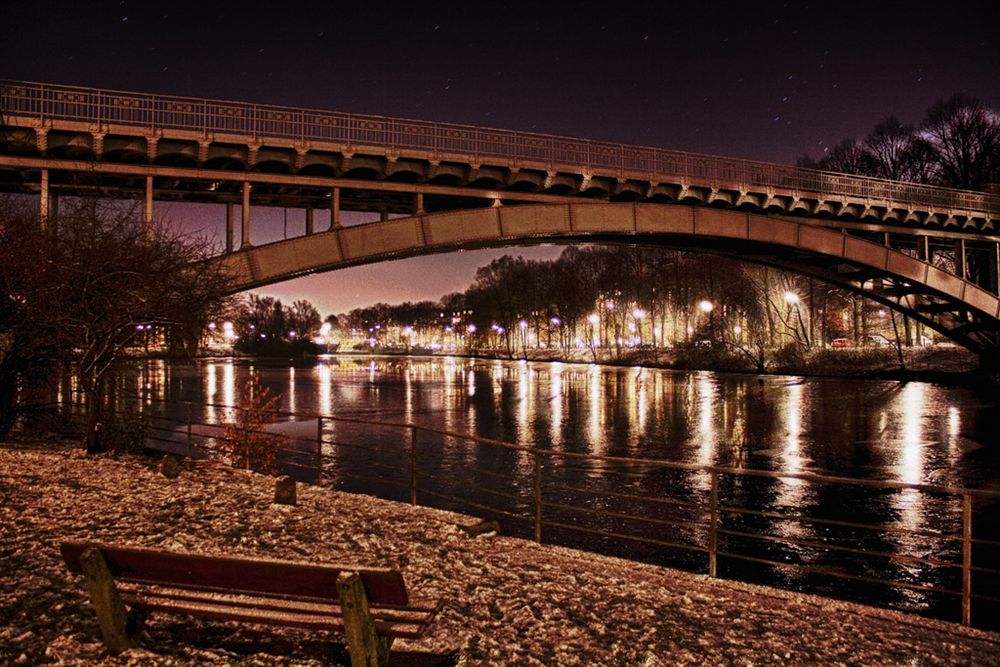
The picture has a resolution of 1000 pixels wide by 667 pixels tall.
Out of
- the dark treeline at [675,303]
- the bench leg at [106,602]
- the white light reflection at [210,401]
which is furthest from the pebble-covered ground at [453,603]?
the dark treeline at [675,303]

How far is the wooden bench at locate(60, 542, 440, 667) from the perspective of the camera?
408 centimetres

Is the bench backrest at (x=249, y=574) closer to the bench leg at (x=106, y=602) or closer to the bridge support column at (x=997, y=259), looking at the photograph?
the bench leg at (x=106, y=602)

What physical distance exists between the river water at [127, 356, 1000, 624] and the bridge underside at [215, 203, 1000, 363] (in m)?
5.37

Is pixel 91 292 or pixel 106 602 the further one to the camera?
pixel 91 292

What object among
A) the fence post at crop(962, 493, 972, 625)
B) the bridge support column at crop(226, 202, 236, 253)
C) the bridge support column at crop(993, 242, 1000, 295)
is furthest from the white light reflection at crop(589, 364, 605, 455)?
the bridge support column at crop(993, 242, 1000, 295)

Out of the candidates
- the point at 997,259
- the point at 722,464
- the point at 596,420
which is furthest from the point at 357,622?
the point at 997,259

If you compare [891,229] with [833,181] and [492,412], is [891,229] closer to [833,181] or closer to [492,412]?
[833,181]

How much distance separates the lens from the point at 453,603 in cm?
600

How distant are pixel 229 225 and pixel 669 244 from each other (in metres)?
19.8

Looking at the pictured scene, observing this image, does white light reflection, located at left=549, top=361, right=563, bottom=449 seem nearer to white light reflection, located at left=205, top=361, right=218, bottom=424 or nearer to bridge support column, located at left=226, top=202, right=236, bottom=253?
white light reflection, located at left=205, top=361, right=218, bottom=424

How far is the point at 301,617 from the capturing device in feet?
13.9

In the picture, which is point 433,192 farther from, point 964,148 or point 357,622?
point 964,148

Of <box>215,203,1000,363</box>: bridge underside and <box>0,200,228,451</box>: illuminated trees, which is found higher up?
<box>215,203,1000,363</box>: bridge underside

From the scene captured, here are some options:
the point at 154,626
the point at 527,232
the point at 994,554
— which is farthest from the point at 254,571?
the point at 527,232
